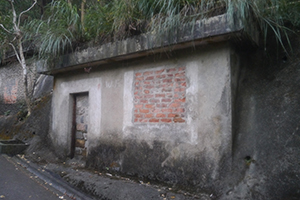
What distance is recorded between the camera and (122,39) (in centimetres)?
402

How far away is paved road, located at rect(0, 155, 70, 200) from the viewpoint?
349 cm

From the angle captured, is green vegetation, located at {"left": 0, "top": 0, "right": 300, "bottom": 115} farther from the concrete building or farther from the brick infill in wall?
the brick infill in wall

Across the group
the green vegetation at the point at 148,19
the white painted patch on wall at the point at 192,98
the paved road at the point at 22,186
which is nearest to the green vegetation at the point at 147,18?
the green vegetation at the point at 148,19

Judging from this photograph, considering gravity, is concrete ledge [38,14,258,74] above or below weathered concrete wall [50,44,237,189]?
above

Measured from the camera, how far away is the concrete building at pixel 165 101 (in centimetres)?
314

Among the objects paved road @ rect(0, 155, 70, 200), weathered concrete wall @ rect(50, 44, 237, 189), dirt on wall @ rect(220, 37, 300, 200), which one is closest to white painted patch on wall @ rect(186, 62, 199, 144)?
weathered concrete wall @ rect(50, 44, 237, 189)

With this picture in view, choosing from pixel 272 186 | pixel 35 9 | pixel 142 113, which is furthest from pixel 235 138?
pixel 35 9

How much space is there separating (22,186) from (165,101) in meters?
2.55

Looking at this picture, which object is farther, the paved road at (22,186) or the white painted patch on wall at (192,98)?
the paved road at (22,186)

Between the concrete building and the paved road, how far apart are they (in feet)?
Result: 3.01

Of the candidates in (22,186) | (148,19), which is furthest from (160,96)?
(22,186)

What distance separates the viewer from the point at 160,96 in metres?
3.77

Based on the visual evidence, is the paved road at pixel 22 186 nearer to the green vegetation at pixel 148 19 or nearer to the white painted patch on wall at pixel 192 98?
the white painted patch on wall at pixel 192 98

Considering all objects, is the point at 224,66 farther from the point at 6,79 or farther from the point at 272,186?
the point at 6,79
